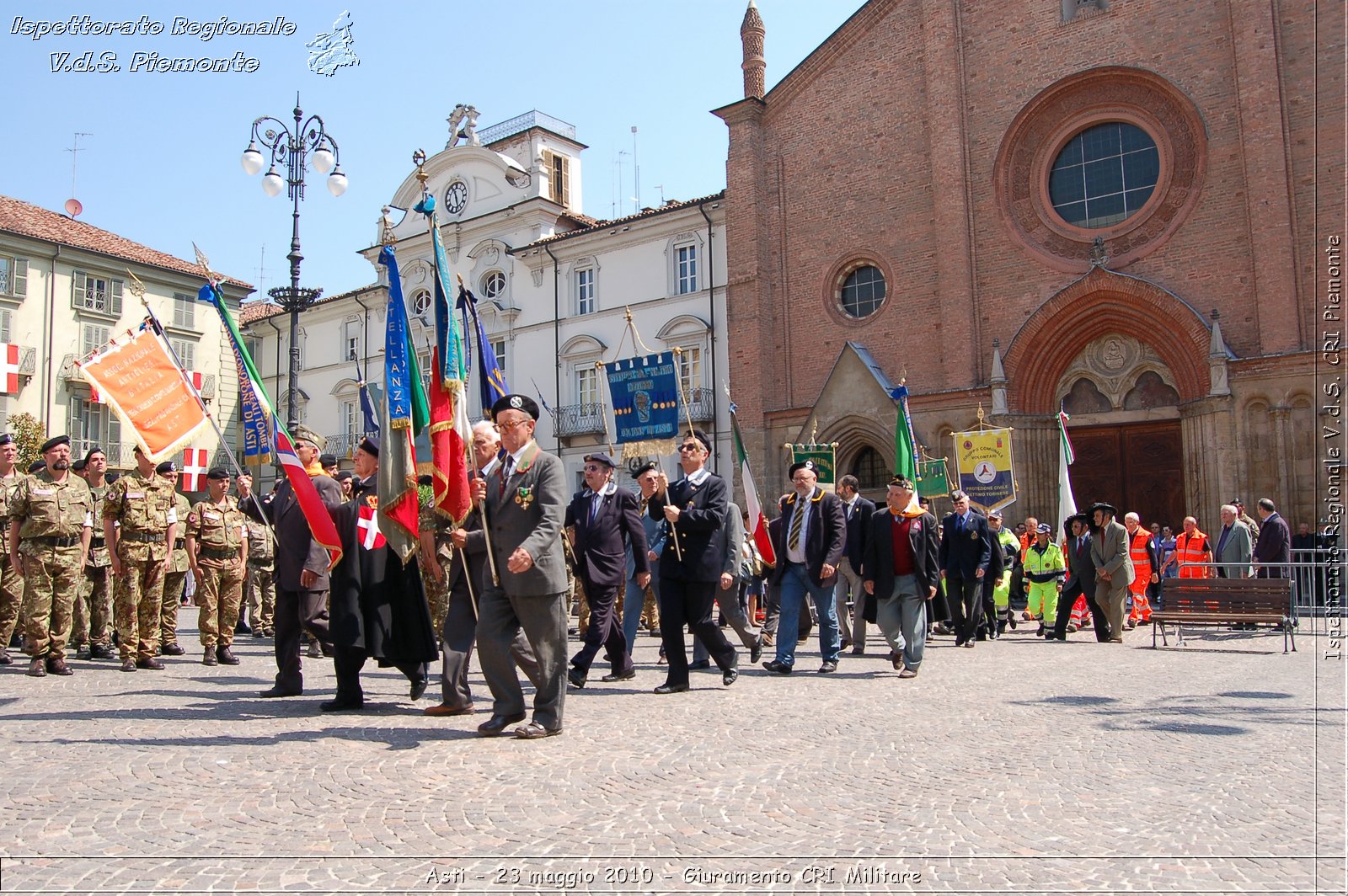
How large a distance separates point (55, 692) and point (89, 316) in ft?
112

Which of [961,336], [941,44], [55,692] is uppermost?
[941,44]

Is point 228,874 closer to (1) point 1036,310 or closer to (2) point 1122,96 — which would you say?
(1) point 1036,310

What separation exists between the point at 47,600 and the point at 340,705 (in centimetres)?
388

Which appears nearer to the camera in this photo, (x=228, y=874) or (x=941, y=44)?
(x=228, y=874)

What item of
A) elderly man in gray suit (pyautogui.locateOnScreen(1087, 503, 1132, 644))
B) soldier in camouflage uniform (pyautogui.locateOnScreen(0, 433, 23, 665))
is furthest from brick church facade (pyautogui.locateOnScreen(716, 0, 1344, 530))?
soldier in camouflage uniform (pyautogui.locateOnScreen(0, 433, 23, 665))

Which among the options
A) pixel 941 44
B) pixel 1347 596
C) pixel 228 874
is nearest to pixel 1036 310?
pixel 941 44

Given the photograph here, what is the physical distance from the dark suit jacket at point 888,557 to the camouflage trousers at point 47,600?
295 inches

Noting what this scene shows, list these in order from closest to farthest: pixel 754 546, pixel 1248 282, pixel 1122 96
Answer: pixel 754 546 → pixel 1248 282 → pixel 1122 96

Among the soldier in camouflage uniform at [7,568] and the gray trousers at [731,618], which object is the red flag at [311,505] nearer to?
the soldier in camouflage uniform at [7,568]

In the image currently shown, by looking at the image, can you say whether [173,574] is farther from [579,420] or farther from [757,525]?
[579,420]

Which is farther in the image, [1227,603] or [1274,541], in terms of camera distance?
[1274,541]

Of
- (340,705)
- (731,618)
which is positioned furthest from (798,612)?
(340,705)

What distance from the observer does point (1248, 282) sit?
20469 mm

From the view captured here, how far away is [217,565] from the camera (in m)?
10.5
